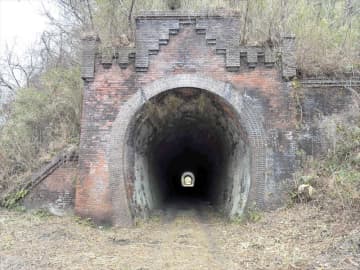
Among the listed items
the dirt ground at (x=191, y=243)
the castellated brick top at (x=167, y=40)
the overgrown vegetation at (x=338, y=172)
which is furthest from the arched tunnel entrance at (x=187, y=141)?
the overgrown vegetation at (x=338, y=172)

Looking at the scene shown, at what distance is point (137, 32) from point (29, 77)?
36.7 ft

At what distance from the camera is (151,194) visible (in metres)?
14.4

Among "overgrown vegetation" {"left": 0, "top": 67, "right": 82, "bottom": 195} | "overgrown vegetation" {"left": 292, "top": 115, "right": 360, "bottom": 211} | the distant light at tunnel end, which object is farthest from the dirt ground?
the distant light at tunnel end

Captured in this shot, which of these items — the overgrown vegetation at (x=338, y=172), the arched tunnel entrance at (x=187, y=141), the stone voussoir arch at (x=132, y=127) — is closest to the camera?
the overgrown vegetation at (x=338, y=172)

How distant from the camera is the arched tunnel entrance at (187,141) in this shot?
11398 mm

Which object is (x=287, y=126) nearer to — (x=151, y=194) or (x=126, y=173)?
(x=126, y=173)

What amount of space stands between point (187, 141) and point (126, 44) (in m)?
6.79

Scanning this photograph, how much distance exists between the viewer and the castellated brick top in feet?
36.7

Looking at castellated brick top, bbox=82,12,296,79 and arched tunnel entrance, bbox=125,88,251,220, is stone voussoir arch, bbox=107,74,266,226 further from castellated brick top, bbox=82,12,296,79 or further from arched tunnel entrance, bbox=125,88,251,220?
castellated brick top, bbox=82,12,296,79

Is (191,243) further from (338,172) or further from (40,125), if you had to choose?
(40,125)

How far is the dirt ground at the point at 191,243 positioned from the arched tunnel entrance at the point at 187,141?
1301 millimetres

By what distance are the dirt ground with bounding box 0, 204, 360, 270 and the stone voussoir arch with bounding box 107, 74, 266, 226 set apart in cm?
67

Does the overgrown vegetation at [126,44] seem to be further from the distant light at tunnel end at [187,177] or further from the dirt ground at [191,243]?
the distant light at tunnel end at [187,177]

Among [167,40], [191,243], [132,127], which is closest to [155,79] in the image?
[167,40]
